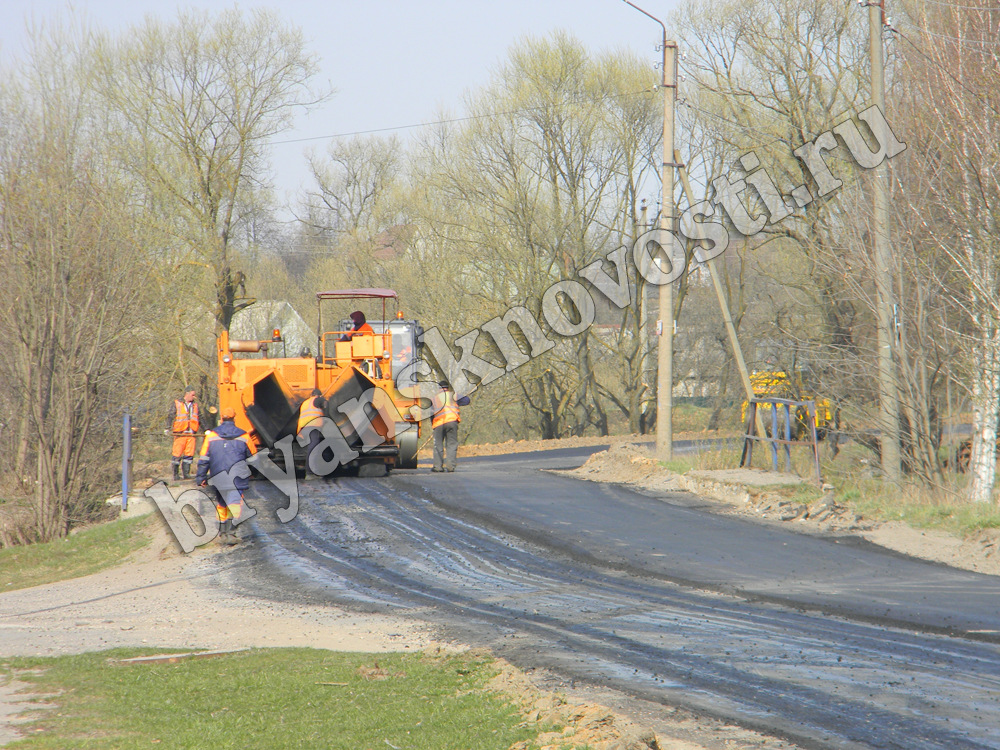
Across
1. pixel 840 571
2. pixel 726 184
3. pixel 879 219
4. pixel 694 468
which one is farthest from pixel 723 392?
pixel 840 571

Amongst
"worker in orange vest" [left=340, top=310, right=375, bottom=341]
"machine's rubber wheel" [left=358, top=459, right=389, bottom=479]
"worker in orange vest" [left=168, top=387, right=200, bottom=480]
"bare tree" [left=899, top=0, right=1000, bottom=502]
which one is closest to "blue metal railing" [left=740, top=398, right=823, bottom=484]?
"bare tree" [left=899, top=0, right=1000, bottom=502]

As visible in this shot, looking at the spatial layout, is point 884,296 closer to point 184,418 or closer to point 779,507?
point 779,507

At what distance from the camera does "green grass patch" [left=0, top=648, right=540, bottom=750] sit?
4914 millimetres

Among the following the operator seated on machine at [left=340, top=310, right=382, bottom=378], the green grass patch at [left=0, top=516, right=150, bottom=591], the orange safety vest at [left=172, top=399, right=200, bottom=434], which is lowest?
the green grass patch at [left=0, top=516, right=150, bottom=591]

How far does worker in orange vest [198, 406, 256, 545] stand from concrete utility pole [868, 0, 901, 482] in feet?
28.7

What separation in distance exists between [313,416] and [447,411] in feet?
9.09

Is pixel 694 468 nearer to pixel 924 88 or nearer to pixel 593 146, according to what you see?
pixel 924 88

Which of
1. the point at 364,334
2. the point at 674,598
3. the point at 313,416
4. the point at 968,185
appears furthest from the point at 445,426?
the point at 968,185

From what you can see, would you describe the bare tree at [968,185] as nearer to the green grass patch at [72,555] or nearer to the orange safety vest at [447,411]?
the orange safety vest at [447,411]

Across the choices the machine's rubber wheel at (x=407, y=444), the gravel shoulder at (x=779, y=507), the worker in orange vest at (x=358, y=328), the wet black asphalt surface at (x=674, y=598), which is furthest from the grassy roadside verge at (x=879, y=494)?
the worker in orange vest at (x=358, y=328)

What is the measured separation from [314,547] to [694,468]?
7420 mm

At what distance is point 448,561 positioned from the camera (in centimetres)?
973

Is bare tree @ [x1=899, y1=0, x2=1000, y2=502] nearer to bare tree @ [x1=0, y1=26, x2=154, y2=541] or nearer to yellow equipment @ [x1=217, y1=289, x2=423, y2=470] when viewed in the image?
yellow equipment @ [x1=217, y1=289, x2=423, y2=470]

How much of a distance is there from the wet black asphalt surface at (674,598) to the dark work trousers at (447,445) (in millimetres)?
2532
